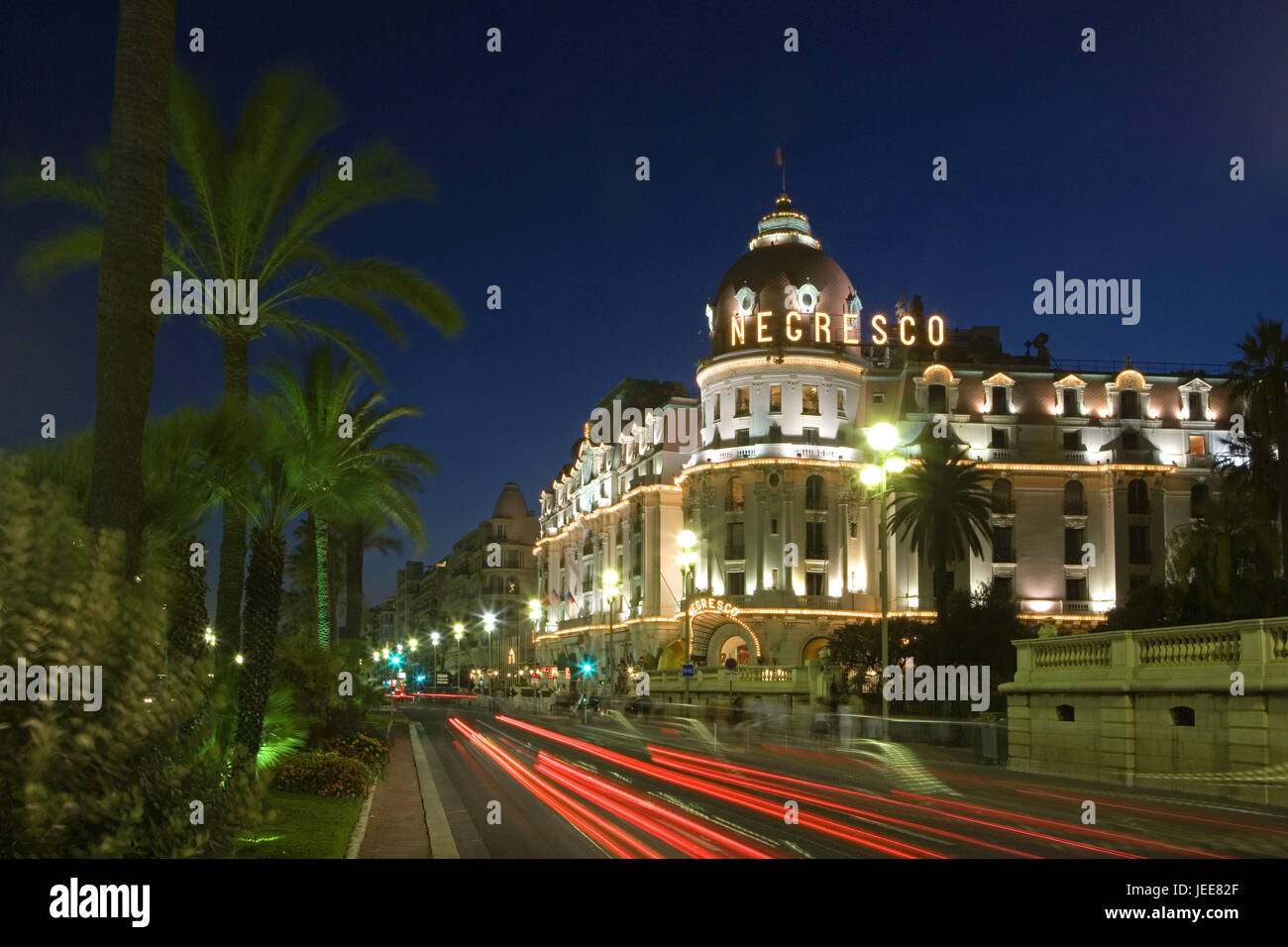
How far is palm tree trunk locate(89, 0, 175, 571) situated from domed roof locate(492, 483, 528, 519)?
140m

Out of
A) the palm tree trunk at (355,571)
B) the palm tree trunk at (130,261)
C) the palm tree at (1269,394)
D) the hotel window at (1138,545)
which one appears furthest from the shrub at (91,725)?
the hotel window at (1138,545)

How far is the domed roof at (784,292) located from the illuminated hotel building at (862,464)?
0.38 ft

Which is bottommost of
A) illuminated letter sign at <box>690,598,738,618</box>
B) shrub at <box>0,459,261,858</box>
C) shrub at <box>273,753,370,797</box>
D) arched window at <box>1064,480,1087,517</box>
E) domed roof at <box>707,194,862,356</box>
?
shrub at <box>273,753,370,797</box>

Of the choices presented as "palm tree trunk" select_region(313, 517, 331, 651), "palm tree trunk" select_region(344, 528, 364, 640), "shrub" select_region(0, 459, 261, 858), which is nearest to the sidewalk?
"shrub" select_region(0, 459, 261, 858)

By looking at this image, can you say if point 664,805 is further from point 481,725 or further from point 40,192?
point 481,725

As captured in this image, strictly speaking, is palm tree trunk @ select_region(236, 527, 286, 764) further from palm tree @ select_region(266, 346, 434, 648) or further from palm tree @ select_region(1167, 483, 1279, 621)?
palm tree @ select_region(1167, 483, 1279, 621)

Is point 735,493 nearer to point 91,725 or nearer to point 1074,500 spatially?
point 1074,500

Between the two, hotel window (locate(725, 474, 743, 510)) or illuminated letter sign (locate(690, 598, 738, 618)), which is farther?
hotel window (locate(725, 474, 743, 510))

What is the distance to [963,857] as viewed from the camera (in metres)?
13.5

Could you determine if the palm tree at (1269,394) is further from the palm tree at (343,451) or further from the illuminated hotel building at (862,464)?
the palm tree at (343,451)

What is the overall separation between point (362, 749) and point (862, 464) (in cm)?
5625

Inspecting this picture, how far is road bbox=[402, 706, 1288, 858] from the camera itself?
14.5m
